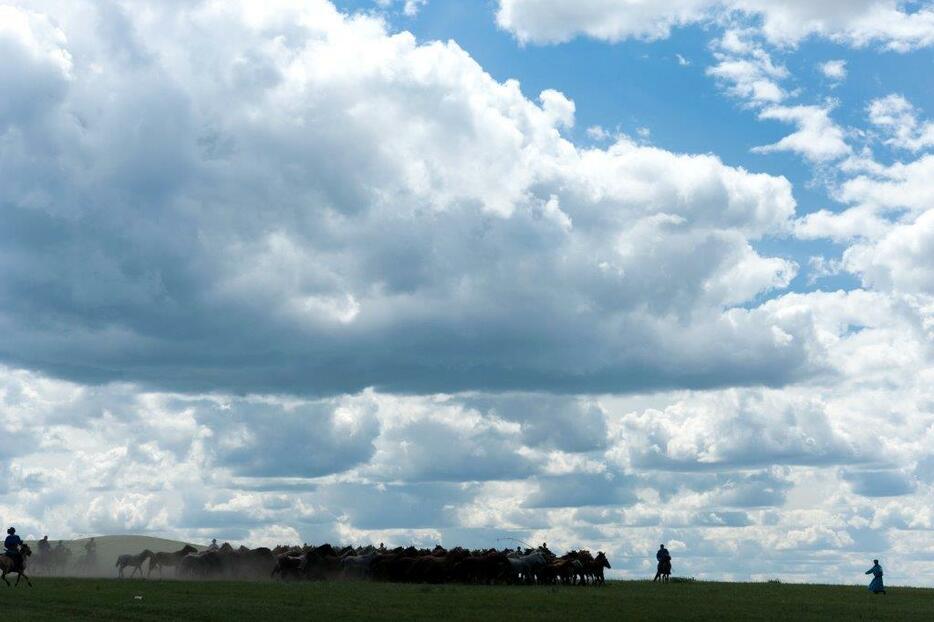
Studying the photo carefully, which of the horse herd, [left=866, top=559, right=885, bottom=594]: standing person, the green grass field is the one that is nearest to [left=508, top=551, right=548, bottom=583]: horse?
the horse herd

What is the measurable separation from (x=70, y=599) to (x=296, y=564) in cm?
2677

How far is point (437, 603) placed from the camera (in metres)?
45.7

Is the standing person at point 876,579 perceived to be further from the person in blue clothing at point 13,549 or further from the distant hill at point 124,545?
the distant hill at point 124,545

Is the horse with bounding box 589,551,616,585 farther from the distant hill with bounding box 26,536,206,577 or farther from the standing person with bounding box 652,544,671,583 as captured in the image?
the distant hill with bounding box 26,536,206,577

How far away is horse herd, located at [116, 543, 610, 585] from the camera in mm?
67969

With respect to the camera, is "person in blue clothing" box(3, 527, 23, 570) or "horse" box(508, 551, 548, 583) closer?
"person in blue clothing" box(3, 527, 23, 570)

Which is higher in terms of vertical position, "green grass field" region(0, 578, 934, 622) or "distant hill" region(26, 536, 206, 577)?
"distant hill" region(26, 536, 206, 577)

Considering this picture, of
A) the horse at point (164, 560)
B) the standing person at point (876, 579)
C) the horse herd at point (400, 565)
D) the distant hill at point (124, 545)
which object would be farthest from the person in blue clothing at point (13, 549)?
the distant hill at point (124, 545)

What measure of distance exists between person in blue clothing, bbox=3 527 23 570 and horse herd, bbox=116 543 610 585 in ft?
62.1

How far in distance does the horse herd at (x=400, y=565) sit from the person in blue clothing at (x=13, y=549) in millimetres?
18927

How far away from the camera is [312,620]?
3806 centimetres

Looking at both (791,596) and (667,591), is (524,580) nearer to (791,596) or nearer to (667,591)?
(667,591)

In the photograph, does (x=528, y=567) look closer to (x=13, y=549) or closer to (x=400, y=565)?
(x=400, y=565)

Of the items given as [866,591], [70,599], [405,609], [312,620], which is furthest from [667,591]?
[70,599]
